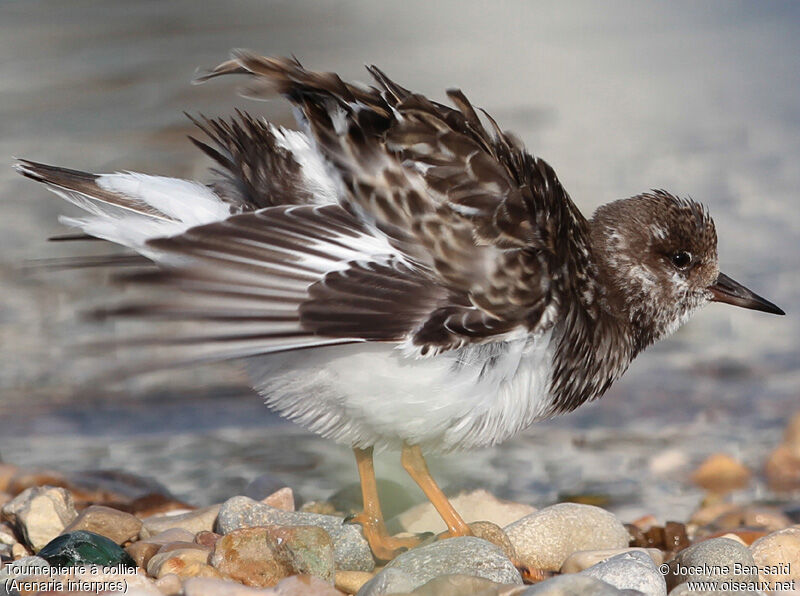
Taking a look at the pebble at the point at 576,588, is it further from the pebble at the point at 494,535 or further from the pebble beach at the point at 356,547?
the pebble at the point at 494,535

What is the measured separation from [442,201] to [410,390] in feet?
2.77

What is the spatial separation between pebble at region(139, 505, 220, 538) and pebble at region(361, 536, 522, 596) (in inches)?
53.7

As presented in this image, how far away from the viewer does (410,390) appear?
4.48 meters

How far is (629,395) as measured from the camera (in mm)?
7973

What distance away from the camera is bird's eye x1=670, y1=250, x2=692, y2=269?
5562mm

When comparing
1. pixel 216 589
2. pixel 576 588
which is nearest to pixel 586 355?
pixel 576 588

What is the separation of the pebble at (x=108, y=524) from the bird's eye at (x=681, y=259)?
311 cm

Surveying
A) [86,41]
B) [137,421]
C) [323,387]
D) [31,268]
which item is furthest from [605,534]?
[86,41]

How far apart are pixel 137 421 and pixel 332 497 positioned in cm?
207

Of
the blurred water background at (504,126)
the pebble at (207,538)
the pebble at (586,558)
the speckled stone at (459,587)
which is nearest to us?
the speckled stone at (459,587)

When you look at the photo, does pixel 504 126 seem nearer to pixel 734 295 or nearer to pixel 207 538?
pixel 734 295

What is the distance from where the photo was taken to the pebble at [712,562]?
4.57m

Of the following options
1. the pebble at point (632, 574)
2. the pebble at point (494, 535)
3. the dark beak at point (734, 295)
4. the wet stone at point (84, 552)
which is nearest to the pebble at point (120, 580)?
the wet stone at point (84, 552)

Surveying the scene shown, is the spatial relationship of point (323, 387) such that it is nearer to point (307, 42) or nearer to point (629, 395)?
point (629, 395)
